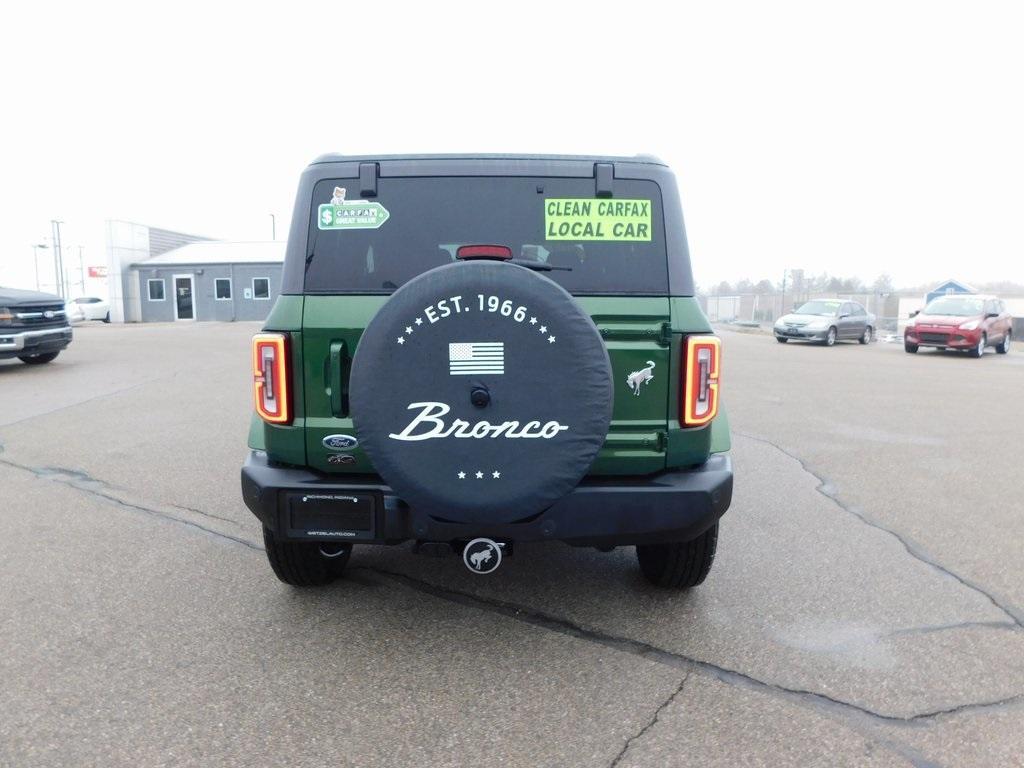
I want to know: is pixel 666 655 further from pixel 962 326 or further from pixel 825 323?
pixel 825 323

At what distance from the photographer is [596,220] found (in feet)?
11.4

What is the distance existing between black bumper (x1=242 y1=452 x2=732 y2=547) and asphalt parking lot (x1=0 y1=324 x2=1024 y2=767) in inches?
21.6

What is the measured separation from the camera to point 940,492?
6098 mm

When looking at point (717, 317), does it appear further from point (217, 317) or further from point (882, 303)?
point (217, 317)

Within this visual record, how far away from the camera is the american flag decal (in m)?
2.83

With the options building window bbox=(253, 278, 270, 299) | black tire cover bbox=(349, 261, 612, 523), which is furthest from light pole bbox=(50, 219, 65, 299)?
black tire cover bbox=(349, 261, 612, 523)

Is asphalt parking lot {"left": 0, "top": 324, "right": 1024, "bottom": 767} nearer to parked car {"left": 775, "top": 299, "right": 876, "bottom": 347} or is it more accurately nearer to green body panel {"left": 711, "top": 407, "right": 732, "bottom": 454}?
green body panel {"left": 711, "top": 407, "right": 732, "bottom": 454}

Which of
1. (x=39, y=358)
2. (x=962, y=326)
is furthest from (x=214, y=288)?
(x=962, y=326)

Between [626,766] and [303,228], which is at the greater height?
[303,228]

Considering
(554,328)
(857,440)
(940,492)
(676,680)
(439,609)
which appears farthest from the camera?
(857,440)

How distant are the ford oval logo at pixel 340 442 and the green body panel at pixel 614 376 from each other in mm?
21

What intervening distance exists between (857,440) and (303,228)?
22.2ft

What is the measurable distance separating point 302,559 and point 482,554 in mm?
Result: 1140

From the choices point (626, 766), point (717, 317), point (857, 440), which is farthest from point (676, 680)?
point (717, 317)
